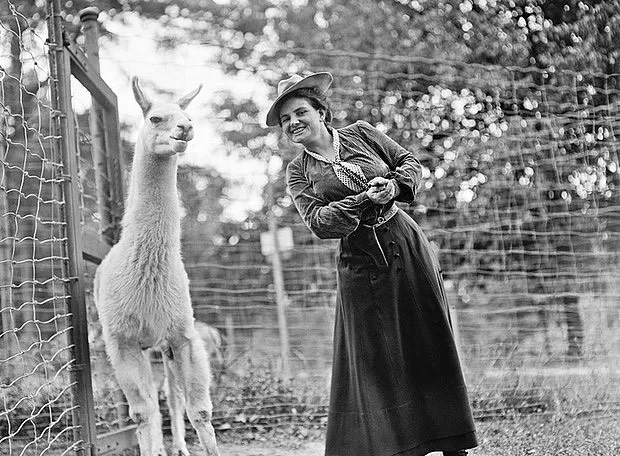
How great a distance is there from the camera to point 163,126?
337cm

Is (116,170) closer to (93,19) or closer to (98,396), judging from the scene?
(93,19)

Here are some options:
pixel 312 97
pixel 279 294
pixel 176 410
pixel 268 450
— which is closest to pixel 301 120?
pixel 312 97

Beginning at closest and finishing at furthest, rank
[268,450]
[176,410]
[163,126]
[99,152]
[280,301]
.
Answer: [163,126]
[176,410]
[268,450]
[99,152]
[280,301]

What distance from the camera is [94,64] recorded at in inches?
186

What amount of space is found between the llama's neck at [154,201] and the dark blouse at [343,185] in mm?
672

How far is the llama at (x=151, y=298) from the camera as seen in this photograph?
11.2 ft

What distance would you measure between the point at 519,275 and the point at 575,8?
2.51 m

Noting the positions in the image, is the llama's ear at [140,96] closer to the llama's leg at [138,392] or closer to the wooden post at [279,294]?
the llama's leg at [138,392]

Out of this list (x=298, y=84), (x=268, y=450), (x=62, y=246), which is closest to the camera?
(x=298, y=84)

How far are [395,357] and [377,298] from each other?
23cm

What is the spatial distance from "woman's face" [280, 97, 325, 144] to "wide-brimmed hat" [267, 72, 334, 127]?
5 cm

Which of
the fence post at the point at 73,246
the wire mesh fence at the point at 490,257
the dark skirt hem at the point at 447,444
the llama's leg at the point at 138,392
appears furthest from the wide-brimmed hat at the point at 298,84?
the wire mesh fence at the point at 490,257

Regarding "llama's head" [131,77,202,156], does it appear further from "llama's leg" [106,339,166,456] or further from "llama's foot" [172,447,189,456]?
"llama's foot" [172,447,189,456]

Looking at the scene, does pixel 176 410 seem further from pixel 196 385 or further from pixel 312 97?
pixel 312 97
